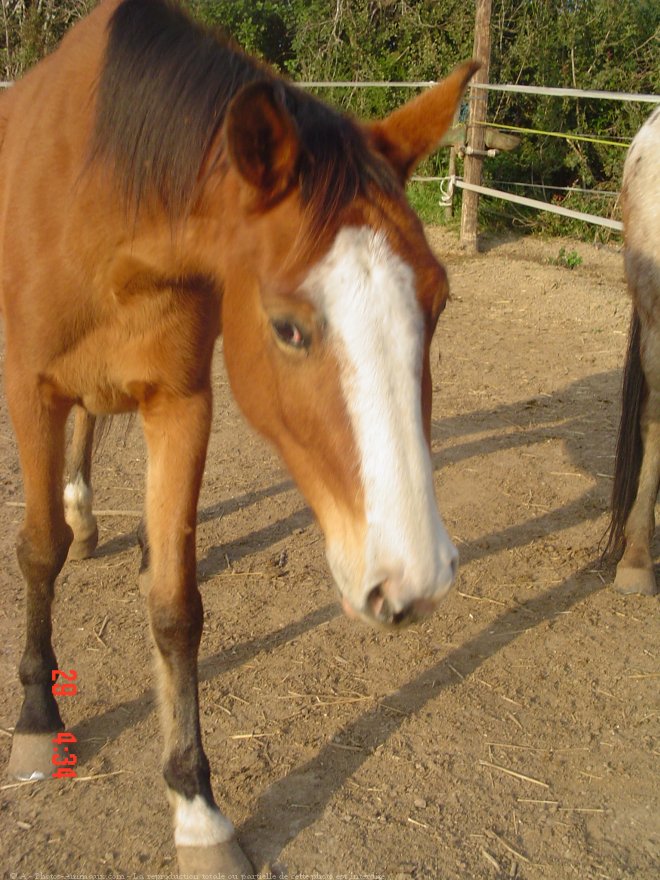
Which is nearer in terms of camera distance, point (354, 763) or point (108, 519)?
point (354, 763)

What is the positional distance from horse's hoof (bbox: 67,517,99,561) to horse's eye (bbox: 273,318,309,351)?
2319 mm

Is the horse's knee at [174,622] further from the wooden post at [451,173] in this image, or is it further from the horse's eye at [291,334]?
the wooden post at [451,173]

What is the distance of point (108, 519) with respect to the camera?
4.16 meters

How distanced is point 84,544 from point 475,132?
7.52 meters

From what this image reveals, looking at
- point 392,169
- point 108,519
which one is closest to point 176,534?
point 392,169

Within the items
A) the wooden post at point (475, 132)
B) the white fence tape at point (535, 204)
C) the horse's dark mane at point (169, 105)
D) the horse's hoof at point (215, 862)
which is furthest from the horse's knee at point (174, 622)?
the wooden post at point (475, 132)

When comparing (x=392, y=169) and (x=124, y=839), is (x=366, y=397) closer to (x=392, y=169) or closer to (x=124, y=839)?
(x=392, y=169)

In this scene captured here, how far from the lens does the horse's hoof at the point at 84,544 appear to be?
Answer: 3.76 meters

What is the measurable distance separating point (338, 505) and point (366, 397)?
249 millimetres

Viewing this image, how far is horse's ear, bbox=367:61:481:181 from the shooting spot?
203cm

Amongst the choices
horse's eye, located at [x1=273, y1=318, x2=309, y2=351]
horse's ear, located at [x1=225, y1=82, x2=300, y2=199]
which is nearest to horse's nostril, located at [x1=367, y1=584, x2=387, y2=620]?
horse's eye, located at [x1=273, y1=318, x2=309, y2=351]

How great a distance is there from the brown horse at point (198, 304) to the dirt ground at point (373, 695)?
0.21 meters

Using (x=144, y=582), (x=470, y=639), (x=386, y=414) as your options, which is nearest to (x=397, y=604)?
(x=386, y=414)
